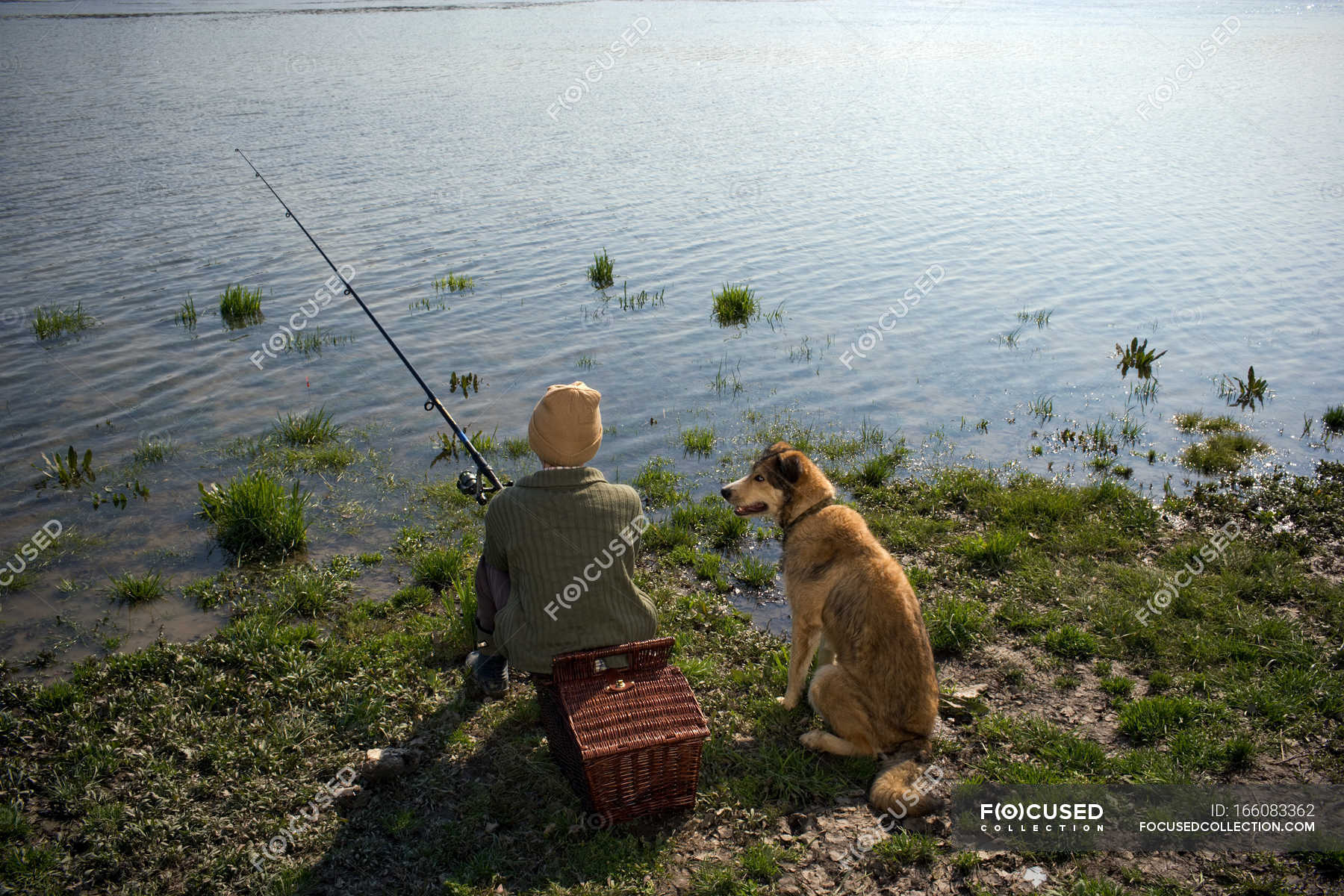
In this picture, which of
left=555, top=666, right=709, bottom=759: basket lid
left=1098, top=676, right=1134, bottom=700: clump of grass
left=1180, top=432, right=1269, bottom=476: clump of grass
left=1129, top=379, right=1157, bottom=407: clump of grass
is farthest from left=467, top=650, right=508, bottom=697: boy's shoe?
left=1129, top=379, right=1157, bottom=407: clump of grass

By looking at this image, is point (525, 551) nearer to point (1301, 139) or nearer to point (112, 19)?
point (1301, 139)

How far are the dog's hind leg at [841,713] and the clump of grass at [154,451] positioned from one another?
7996 mm

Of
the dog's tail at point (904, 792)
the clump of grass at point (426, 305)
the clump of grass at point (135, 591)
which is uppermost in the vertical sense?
the clump of grass at point (426, 305)

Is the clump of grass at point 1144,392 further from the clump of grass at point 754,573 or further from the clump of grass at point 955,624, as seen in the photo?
the clump of grass at point 754,573

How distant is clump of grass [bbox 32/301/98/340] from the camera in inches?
514

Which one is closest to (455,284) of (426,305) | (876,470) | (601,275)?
(426,305)

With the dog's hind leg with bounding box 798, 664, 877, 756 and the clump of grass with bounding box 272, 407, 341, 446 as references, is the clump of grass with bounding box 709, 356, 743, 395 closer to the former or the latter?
the clump of grass with bounding box 272, 407, 341, 446

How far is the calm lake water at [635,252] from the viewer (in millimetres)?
11094

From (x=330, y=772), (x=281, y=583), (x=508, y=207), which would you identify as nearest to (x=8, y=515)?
(x=281, y=583)

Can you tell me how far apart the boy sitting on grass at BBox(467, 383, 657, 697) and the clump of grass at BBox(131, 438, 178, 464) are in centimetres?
642

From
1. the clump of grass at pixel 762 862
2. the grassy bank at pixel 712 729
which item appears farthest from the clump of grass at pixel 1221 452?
the clump of grass at pixel 762 862

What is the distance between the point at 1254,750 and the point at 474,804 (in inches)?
189

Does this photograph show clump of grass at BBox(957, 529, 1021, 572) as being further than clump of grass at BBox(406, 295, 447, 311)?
No
